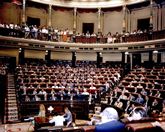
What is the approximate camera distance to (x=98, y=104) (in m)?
14.6

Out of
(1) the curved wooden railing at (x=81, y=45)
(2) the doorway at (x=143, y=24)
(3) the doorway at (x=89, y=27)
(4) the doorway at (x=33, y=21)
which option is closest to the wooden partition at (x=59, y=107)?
(1) the curved wooden railing at (x=81, y=45)

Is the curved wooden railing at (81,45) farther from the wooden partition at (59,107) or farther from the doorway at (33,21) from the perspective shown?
the wooden partition at (59,107)

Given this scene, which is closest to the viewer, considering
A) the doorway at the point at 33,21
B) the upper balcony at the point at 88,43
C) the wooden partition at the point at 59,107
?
the wooden partition at the point at 59,107

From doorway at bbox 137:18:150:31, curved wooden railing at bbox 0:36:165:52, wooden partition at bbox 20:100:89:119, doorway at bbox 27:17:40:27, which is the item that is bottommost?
wooden partition at bbox 20:100:89:119

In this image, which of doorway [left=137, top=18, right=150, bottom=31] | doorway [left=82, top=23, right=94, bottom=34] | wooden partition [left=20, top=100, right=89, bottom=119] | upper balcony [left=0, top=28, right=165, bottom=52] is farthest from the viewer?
doorway [left=82, top=23, right=94, bottom=34]

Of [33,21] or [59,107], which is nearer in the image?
[59,107]

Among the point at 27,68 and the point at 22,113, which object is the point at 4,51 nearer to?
the point at 27,68

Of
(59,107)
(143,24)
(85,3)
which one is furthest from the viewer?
(85,3)

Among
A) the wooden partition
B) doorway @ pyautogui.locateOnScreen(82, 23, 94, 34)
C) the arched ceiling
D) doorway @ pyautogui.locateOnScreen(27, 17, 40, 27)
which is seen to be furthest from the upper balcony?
the wooden partition

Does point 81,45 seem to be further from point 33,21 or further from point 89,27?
point 33,21

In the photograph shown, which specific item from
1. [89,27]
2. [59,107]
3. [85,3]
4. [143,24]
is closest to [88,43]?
[89,27]

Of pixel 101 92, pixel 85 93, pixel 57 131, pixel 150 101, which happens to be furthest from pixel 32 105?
pixel 57 131

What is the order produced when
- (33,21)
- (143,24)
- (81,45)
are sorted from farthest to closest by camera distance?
(33,21) < (143,24) < (81,45)

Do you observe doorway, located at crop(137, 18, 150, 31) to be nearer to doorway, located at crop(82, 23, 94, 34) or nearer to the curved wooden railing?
the curved wooden railing
